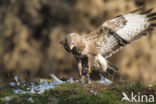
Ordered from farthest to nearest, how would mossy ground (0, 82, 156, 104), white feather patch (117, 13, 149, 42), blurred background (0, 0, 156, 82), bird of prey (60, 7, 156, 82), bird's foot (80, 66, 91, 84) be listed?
1. blurred background (0, 0, 156, 82)
2. white feather patch (117, 13, 149, 42)
3. bird of prey (60, 7, 156, 82)
4. bird's foot (80, 66, 91, 84)
5. mossy ground (0, 82, 156, 104)

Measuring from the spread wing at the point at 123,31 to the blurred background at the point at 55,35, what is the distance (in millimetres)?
6870

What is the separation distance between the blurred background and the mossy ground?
854 cm

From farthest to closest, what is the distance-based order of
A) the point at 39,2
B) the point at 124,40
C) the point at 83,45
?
the point at 39,2 → the point at 124,40 → the point at 83,45

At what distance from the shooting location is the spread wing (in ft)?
24.2

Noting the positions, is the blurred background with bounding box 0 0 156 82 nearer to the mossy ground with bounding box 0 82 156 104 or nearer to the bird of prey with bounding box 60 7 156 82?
the bird of prey with bounding box 60 7 156 82

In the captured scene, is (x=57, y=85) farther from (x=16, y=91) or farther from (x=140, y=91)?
(x=140, y=91)

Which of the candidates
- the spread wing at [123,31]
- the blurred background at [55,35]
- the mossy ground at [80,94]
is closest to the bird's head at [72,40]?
the spread wing at [123,31]

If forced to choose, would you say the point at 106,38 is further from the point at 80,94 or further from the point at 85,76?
the point at 80,94

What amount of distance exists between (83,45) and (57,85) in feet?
3.72

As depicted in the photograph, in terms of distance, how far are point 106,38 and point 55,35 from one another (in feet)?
30.5

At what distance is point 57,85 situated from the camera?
240 inches

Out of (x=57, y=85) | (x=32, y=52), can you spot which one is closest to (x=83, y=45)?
(x=57, y=85)

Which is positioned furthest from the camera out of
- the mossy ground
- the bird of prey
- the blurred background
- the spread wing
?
the blurred background

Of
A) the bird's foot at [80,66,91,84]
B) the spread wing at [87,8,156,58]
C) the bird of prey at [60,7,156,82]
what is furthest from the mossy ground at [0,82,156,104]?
the spread wing at [87,8,156,58]
